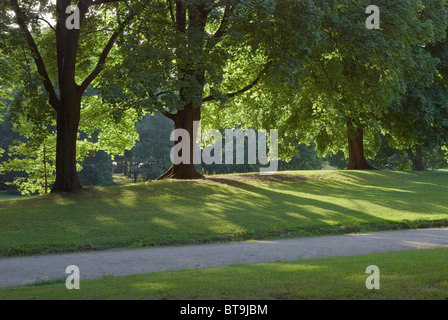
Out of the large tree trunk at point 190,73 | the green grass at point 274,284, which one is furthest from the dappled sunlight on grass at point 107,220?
the green grass at point 274,284

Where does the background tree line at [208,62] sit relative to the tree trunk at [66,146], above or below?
above

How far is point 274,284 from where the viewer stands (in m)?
6.95

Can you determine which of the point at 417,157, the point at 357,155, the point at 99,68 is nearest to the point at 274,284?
the point at 99,68

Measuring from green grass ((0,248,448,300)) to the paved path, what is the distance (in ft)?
4.50

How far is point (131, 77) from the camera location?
61.3 ft

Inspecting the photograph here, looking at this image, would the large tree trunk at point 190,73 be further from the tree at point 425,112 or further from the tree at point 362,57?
Result: the tree at point 425,112

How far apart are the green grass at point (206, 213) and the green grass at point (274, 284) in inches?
223

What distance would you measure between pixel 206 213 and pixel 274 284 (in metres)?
10.8

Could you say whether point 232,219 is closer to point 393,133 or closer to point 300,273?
point 300,273

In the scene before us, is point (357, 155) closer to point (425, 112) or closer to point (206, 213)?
point (425, 112)

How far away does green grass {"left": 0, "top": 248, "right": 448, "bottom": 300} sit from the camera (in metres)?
6.36

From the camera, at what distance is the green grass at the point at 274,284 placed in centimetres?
636

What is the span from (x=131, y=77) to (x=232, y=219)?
6580 millimetres
